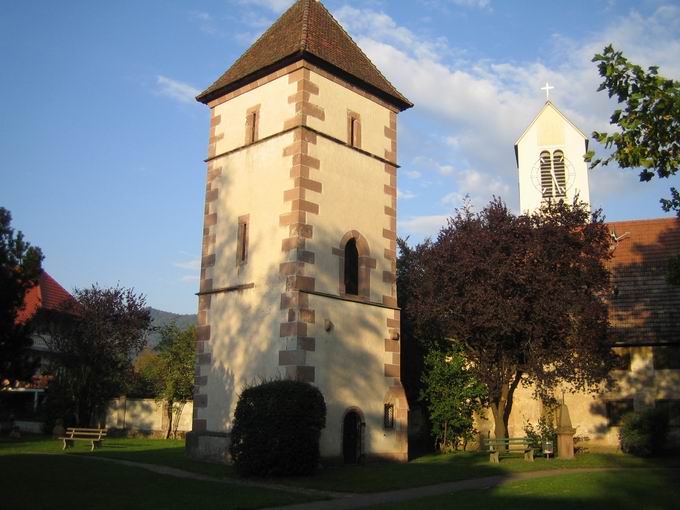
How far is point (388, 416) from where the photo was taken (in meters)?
20.9

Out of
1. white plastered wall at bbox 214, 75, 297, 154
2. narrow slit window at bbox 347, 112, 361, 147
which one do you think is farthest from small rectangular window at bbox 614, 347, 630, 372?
white plastered wall at bbox 214, 75, 297, 154

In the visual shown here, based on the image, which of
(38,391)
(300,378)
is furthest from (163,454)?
(38,391)

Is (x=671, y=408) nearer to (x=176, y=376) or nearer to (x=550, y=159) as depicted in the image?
(x=550, y=159)

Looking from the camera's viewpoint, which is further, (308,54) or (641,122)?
(308,54)

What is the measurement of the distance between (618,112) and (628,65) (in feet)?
2.05

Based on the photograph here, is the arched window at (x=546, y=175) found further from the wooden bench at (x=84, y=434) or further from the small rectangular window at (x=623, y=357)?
the wooden bench at (x=84, y=434)

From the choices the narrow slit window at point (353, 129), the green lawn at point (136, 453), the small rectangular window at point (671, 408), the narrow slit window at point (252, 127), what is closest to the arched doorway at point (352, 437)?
the green lawn at point (136, 453)

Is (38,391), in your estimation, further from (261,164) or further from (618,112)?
(618,112)

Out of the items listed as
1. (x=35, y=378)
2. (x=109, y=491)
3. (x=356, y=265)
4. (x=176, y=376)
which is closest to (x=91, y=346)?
(x=176, y=376)

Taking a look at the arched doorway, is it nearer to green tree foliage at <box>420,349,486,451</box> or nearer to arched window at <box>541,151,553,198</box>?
green tree foliage at <box>420,349,486,451</box>

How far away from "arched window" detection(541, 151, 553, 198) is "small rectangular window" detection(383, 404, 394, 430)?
67.3 feet

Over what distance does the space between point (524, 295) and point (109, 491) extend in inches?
550

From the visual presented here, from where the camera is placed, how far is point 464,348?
25250 mm

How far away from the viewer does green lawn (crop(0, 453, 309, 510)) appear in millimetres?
11789
